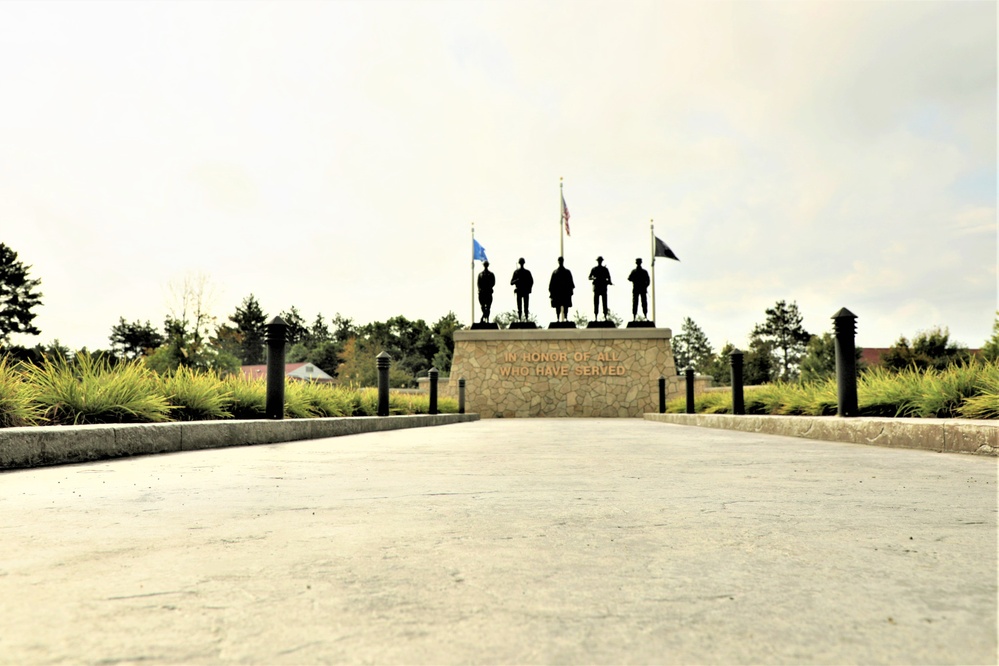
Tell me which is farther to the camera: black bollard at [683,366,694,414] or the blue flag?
the blue flag

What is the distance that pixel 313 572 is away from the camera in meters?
1.89

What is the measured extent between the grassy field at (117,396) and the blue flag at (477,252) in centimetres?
2012

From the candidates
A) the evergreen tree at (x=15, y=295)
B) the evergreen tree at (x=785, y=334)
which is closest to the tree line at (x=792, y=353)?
the evergreen tree at (x=785, y=334)

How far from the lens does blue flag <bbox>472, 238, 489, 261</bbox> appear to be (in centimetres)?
3091

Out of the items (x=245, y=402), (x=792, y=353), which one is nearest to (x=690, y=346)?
(x=792, y=353)

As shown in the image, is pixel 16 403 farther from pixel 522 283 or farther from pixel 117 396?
pixel 522 283

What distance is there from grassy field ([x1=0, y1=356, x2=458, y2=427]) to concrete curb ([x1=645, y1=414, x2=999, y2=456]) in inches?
278

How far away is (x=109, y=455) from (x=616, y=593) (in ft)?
17.3

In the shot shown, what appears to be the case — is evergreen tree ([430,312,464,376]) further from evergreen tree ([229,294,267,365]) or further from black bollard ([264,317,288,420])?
black bollard ([264,317,288,420])

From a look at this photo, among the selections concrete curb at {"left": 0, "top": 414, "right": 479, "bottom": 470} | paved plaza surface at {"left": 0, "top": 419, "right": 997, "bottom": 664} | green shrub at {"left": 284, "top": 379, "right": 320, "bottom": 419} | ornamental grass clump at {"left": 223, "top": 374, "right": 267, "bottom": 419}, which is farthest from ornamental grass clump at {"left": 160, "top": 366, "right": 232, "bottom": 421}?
paved plaza surface at {"left": 0, "top": 419, "right": 997, "bottom": 664}

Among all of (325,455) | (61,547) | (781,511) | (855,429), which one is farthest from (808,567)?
(855,429)

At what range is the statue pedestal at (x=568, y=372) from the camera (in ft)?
98.6

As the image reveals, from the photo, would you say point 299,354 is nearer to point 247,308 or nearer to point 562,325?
point 247,308

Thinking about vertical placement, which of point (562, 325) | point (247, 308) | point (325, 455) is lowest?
point (325, 455)
